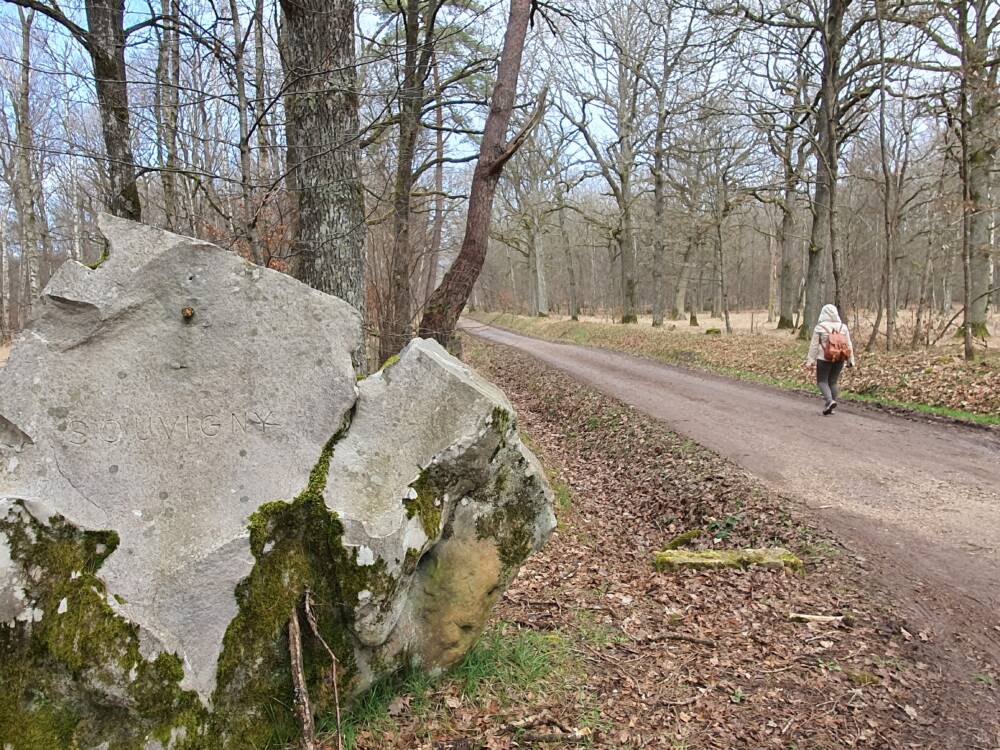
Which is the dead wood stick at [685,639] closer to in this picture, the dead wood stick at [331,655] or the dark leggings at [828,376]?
the dead wood stick at [331,655]

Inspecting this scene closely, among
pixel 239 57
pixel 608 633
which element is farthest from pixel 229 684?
→ pixel 239 57

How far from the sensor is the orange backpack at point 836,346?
996 cm

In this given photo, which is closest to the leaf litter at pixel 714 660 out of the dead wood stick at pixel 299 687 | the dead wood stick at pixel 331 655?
the dead wood stick at pixel 331 655

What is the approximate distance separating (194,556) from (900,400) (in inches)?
484

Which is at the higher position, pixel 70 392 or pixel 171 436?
pixel 70 392

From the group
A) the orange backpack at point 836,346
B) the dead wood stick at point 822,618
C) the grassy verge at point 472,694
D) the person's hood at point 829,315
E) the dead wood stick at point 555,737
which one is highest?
the person's hood at point 829,315

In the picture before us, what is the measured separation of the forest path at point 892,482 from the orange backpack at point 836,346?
1102 millimetres

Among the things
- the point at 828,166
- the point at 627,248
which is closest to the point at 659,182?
the point at 627,248

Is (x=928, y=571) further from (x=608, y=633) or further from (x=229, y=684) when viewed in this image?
(x=229, y=684)

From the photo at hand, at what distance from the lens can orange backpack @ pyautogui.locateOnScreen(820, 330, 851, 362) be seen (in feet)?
32.7

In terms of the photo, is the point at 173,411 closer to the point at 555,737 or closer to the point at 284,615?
the point at 284,615

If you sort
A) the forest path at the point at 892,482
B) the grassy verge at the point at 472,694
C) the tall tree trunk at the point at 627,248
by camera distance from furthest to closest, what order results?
the tall tree trunk at the point at 627,248
the forest path at the point at 892,482
the grassy verge at the point at 472,694

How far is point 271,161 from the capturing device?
1083cm

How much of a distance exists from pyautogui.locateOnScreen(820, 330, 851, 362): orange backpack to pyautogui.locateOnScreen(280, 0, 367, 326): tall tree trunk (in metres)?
8.15
